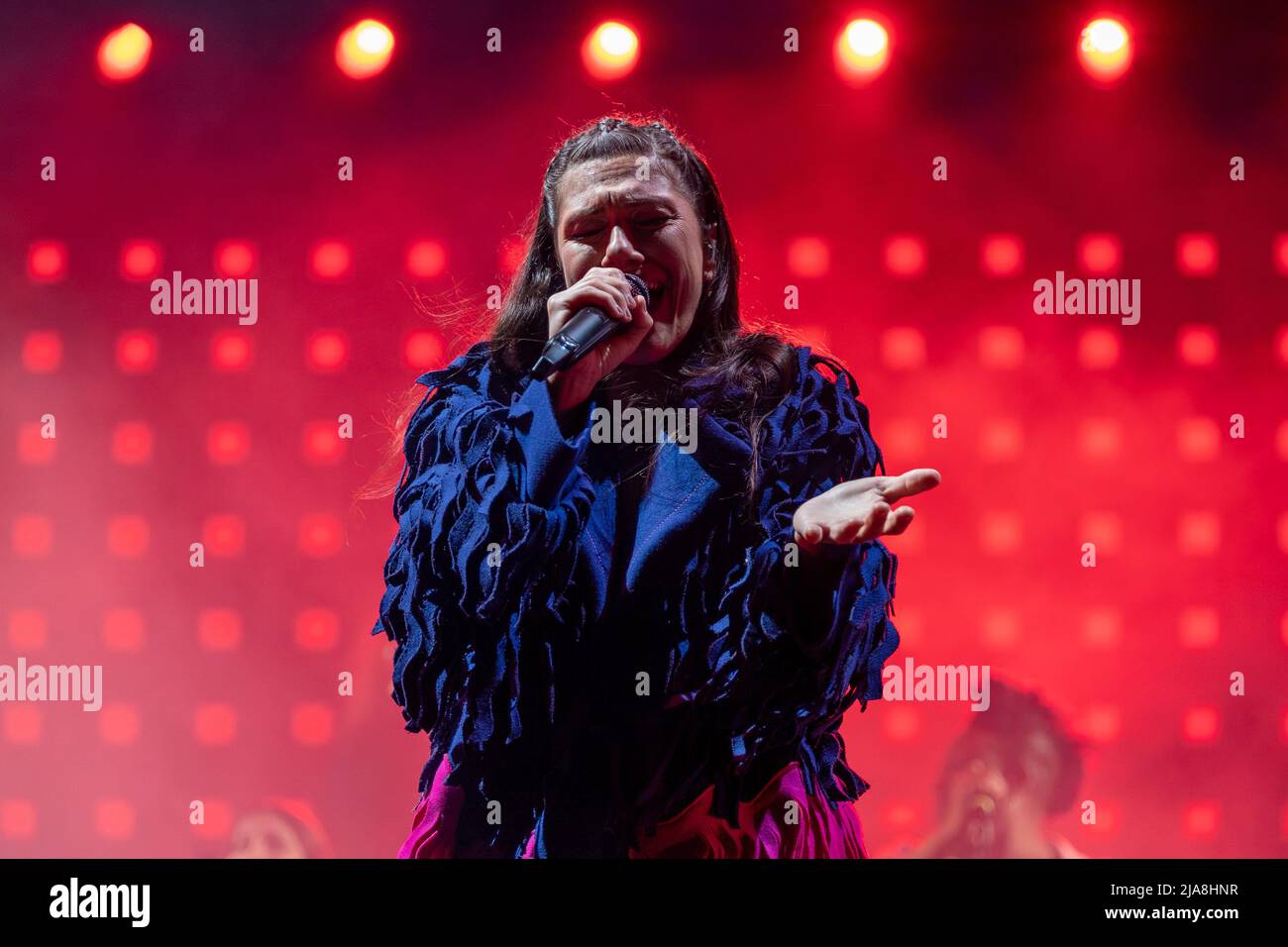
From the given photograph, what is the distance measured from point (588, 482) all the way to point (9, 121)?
59.8 inches

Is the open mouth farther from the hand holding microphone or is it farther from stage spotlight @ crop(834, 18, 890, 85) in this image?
stage spotlight @ crop(834, 18, 890, 85)

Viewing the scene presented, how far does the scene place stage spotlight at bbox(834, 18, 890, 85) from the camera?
8.73 ft

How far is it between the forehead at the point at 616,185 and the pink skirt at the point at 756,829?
1.13 metres

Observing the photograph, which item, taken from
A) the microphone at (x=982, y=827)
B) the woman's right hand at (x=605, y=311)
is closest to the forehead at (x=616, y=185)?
the woman's right hand at (x=605, y=311)

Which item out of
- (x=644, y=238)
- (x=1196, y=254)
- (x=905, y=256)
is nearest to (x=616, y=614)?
(x=644, y=238)

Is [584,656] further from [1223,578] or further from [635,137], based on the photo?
[1223,578]

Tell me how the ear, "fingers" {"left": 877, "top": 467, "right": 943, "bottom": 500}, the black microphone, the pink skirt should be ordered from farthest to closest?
→ the ear
the pink skirt
the black microphone
"fingers" {"left": 877, "top": 467, "right": 943, "bottom": 500}

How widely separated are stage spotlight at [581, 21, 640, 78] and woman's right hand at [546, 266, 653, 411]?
1.63ft

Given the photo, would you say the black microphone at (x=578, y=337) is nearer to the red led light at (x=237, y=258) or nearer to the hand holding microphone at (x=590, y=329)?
A: the hand holding microphone at (x=590, y=329)

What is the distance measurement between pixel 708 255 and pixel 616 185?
0.23m

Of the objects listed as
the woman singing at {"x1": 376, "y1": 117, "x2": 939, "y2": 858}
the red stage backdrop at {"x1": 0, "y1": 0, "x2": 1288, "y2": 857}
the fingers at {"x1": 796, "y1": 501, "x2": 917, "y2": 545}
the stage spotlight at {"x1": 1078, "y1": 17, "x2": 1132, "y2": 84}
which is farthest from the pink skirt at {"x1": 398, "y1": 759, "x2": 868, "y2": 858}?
the stage spotlight at {"x1": 1078, "y1": 17, "x2": 1132, "y2": 84}

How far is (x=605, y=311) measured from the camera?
7.82 ft
